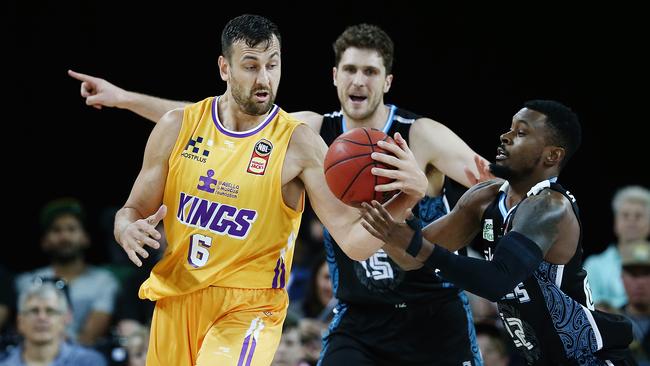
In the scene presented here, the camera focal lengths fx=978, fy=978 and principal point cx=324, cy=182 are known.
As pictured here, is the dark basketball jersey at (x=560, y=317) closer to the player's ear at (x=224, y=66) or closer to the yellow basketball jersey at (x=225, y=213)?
the yellow basketball jersey at (x=225, y=213)

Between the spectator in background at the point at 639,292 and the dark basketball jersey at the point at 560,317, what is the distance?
7.81 ft

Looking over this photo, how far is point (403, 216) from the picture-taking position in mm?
4422

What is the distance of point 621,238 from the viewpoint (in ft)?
27.2

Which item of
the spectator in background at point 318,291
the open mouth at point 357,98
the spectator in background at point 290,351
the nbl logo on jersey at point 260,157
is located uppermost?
the open mouth at point 357,98

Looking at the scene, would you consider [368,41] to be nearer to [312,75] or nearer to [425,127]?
[425,127]

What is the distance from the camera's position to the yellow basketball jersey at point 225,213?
184 inches

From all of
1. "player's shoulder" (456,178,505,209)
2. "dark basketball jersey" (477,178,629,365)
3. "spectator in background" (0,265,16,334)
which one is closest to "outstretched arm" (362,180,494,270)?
"player's shoulder" (456,178,505,209)

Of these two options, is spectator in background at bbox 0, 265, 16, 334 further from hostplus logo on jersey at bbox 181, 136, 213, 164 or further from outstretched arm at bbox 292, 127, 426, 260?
outstretched arm at bbox 292, 127, 426, 260

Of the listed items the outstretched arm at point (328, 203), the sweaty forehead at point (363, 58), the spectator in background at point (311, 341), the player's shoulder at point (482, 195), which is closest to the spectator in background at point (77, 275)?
the spectator in background at point (311, 341)

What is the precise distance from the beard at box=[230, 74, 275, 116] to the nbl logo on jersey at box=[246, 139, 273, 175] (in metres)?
0.15

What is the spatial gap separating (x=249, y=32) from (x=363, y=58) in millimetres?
1332

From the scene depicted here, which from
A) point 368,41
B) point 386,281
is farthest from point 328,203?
point 368,41

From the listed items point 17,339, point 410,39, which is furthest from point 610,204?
point 17,339

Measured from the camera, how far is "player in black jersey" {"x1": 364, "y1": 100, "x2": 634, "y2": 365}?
4.35m
